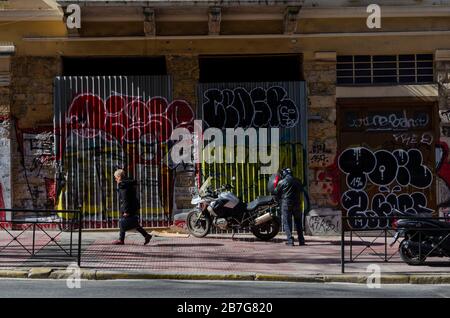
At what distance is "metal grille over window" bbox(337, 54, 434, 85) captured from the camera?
1800cm

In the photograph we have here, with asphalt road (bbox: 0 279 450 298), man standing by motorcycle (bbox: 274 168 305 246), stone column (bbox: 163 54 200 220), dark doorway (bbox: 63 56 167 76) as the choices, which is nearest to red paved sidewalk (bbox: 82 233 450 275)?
man standing by motorcycle (bbox: 274 168 305 246)

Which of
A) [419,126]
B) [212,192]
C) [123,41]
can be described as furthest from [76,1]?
[419,126]

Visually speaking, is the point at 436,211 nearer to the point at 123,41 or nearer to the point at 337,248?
the point at 337,248

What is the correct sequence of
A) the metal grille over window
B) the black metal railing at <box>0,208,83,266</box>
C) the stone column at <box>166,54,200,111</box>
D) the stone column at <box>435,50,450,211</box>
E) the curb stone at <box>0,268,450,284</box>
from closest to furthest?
1. the curb stone at <box>0,268,450,284</box>
2. the black metal railing at <box>0,208,83,266</box>
3. the stone column at <box>435,50,450,211</box>
4. the stone column at <box>166,54,200,111</box>
5. the metal grille over window

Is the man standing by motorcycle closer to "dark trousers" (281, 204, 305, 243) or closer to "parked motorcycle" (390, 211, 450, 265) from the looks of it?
"dark trousers" (281, 204, 305, 243)

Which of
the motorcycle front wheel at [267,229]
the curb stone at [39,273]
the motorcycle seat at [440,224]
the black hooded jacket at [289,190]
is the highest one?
the black hooded jacket at [289,190]

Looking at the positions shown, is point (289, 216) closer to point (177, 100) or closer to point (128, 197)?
point (128, 197)

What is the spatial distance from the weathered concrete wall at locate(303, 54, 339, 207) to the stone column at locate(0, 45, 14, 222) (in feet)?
24.3

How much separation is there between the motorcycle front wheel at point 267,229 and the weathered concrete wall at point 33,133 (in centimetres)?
530

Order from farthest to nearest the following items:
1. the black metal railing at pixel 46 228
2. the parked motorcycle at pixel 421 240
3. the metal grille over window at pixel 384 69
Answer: the metal grille over window at pixel 384 69 < the parked motorcycle at pixel 421 240 < the black metal railing at pixel 46 228

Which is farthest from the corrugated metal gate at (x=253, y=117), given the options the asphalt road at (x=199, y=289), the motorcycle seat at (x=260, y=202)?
the asphalt road at (x=199, y=289)

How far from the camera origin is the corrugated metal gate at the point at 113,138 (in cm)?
1775

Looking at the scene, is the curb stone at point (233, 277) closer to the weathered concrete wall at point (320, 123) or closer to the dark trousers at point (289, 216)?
the dark trousers at point (289, 216)

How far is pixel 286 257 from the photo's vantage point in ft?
47.1
